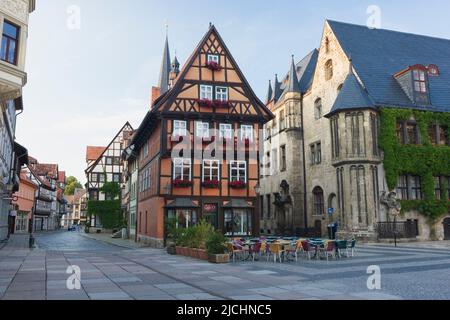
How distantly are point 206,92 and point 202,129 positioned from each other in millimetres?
2733

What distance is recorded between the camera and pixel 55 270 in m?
14.5

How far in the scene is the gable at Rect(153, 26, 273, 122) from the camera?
28.4 m

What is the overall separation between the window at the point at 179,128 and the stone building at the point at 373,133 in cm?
1165

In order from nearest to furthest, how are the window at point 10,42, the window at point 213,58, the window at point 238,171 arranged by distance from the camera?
the window at point 10,42
the window at point 238,171
the window at point 213,58

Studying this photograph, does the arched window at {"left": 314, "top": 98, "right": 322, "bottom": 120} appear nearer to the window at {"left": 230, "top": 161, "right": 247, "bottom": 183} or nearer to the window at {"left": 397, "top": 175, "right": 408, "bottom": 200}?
the window at {"left": 397, "top": 175, "right": 408, "bottom": 200}

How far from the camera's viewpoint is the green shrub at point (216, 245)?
1711 centimetres

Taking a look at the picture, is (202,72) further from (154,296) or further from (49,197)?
(49,197)

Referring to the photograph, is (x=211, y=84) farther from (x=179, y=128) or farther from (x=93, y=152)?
(x=93, y=152)

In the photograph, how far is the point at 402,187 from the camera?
31.4m

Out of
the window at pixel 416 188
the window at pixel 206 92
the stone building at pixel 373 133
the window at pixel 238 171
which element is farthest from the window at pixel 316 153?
the window at pixel 206 92

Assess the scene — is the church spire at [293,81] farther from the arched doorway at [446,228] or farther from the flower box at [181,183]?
the flower box at [181,183]

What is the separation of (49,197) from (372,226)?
2688 inches

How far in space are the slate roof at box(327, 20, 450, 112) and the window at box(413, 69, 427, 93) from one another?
1090 millimetres
